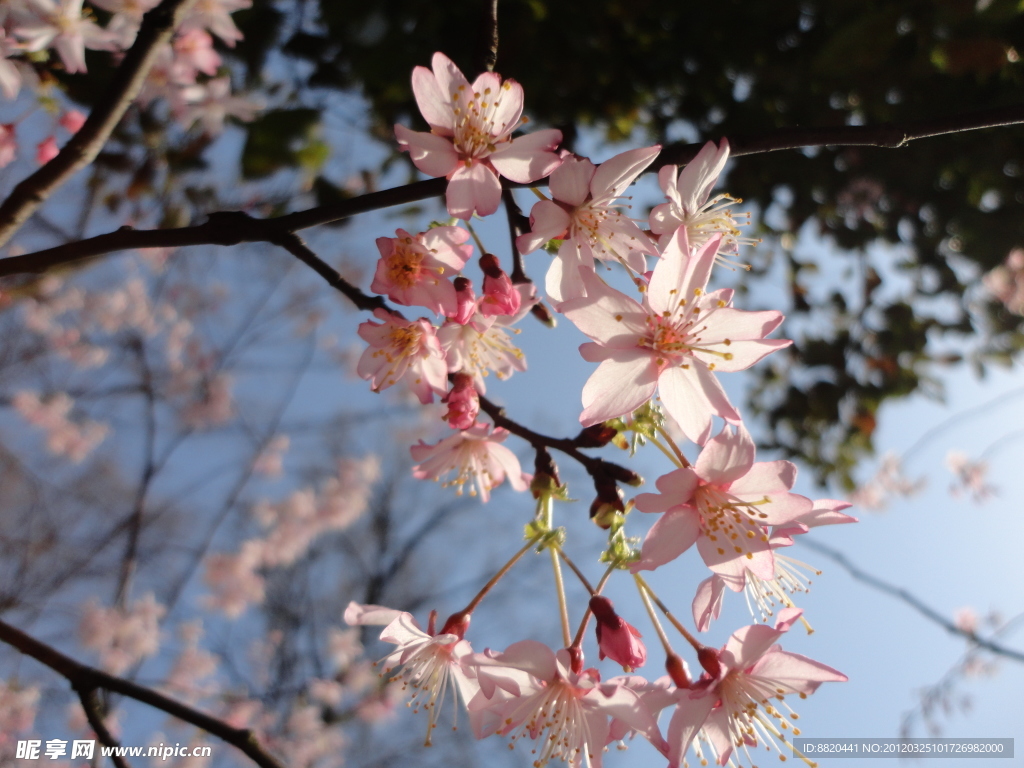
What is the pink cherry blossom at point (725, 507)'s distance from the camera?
22.9 inches

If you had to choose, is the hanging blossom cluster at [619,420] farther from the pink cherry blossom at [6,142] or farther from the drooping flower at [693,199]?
the pink cherry blossom at [6,142]

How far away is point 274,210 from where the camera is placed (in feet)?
7.30

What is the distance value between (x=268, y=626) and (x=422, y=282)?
5242 mm

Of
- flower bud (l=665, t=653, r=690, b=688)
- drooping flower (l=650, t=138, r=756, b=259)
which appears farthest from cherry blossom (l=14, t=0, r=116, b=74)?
flower bud (l=665, t=653, r=690, b=688)

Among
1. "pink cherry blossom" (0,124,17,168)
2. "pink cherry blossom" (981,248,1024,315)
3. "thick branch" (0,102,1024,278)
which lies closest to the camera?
"thick branch" (0,102,1024,278)

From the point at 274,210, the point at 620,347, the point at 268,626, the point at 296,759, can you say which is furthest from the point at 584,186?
the point at 268,626

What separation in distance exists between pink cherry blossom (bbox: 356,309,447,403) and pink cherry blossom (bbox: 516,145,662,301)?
6.5 inches

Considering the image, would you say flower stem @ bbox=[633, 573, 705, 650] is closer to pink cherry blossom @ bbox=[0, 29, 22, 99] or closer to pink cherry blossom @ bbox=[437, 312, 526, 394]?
pink cherry blossom @ bbox=[437, 312, 526, 394]

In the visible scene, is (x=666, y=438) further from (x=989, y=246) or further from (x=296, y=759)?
(x=296, y=759)

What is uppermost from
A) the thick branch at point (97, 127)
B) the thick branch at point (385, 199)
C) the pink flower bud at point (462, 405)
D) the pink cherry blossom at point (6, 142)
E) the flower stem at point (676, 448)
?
the pink cherry blossom at point (6, 142)

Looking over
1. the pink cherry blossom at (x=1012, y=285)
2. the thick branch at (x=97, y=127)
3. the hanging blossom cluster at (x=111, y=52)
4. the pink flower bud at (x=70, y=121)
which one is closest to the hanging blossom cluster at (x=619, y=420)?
the thick branch at (x=97, y=127)

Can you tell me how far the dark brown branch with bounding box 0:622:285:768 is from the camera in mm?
732

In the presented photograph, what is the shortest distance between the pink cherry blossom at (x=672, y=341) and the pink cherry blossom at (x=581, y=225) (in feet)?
0.20

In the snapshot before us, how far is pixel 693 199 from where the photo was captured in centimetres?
64
